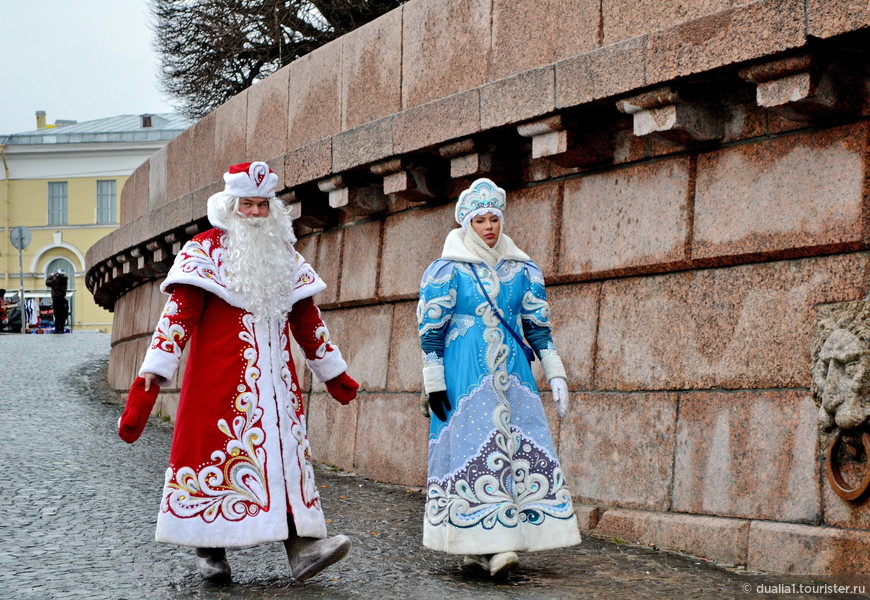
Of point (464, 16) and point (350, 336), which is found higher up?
point (464, 16)

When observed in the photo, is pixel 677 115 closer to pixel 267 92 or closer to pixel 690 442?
pixel 690 442

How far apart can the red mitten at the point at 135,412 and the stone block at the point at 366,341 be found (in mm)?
3913

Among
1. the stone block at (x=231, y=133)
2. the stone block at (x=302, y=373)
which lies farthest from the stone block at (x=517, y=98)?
the stone block at (x=231, y=133)

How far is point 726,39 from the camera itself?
6223 mm

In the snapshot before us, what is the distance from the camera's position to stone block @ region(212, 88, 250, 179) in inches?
453

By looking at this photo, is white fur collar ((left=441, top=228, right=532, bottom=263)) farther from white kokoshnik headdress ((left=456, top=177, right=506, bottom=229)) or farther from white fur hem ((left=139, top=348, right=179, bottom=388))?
white fur hem ((left=139, top=348, right=179, bottom=388))

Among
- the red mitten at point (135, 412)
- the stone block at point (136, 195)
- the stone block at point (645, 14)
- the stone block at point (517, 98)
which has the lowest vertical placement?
the red mitten at point (135, 412)

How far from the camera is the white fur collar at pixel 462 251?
6.53m

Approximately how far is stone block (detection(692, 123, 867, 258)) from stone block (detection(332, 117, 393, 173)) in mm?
2680

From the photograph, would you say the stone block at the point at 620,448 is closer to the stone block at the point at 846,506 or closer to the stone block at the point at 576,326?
the stone block at the point at 576,326

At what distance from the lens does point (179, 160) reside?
43.5 ft

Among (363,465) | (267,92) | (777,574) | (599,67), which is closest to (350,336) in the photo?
(363,465)

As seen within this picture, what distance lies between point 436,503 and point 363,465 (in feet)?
11.3

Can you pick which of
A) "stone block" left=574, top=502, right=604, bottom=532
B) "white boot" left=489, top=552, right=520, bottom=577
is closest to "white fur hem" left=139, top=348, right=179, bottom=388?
"white boot" left=489, top=552, right=520, bottom=577
